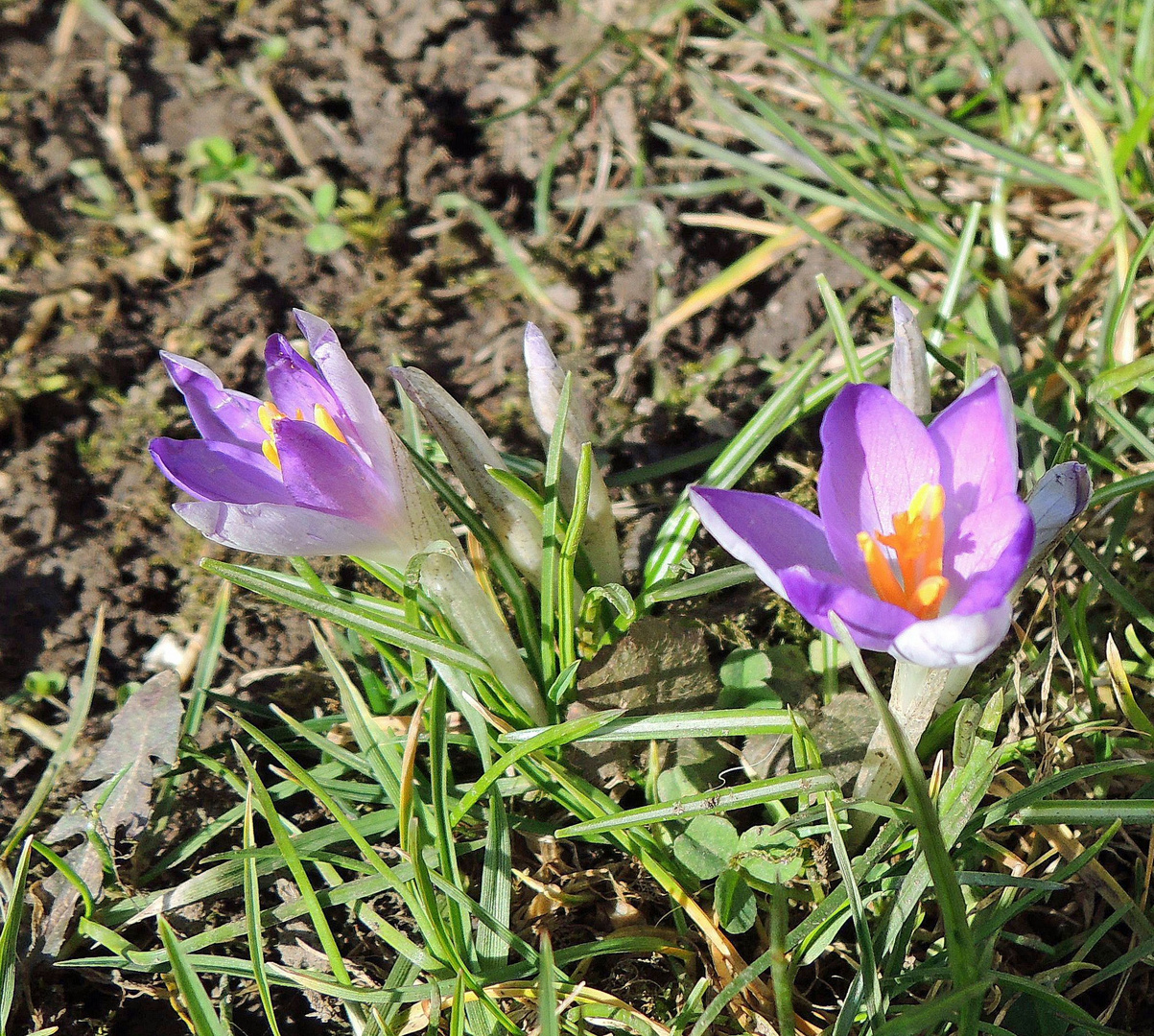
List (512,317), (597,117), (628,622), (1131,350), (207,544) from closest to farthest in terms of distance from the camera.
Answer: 1. (628,622)
2. (1131,350)
3. (207,544)
4. (512,317)
5. (597,117)

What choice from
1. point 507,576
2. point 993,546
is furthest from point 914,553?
point 507,576

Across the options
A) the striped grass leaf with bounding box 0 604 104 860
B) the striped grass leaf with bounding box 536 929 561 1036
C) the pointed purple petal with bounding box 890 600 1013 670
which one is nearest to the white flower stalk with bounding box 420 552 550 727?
the striped grass leaf with bounding box 536 929 561 1036

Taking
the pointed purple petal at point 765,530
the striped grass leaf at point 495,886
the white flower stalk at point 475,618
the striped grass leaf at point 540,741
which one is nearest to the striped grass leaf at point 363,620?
the white flower stalk at point 475,618

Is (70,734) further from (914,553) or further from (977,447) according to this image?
(977,447)

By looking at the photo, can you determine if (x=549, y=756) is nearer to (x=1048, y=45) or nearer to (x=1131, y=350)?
(x=1131, y=350)

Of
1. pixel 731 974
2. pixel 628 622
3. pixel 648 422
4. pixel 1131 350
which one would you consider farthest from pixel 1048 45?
pixel 731 974

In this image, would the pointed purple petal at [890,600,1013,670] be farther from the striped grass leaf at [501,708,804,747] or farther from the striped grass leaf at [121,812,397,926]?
the striped grass leaf at [121,812,397,926]
